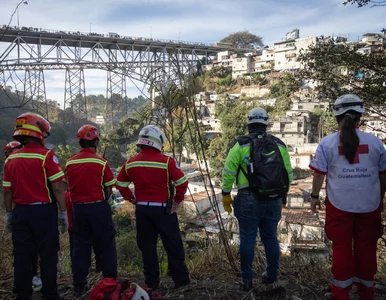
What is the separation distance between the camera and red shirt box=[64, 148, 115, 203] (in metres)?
2.70

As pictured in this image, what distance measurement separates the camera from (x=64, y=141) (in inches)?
1139

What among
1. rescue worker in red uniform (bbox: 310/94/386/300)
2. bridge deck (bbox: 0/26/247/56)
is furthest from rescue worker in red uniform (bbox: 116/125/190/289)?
bridge deck (bbox: 0/26/247/56)

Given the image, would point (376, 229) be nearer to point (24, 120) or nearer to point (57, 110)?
point (24, 120)

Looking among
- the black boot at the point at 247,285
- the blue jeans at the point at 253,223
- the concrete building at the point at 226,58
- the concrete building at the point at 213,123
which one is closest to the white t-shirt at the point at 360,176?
the blue jeans at the point at 253,223

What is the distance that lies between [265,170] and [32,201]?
5.90 ft

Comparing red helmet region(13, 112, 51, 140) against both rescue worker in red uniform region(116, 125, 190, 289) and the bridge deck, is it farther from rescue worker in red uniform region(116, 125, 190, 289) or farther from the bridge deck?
the bridge deck

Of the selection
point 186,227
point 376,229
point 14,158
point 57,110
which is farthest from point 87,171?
point 57,110

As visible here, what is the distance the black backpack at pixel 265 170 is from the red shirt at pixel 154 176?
0.57m

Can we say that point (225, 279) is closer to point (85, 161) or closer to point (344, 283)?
point (344, 283)

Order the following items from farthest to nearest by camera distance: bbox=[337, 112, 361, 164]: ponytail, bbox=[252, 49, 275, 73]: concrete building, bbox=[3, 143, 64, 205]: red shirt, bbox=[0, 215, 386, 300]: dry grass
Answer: bbox=[252, 49, 275, 73]: concrete building < bbox=[0, 215, 386, 300]: dry grass < bbox=[3, 143, 64, 205]: red shirt < bbox=[337, 112, 361, 164]: ponytail

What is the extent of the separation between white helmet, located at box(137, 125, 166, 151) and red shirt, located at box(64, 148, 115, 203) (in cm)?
40

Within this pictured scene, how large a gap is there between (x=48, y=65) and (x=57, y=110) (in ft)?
63.4

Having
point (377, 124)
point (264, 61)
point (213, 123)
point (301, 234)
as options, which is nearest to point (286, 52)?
point (264, 61)

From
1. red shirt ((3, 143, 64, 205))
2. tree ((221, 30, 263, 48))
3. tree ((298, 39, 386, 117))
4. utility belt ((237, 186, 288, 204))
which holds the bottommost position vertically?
utility belt ((237, 186, 288, 204))
